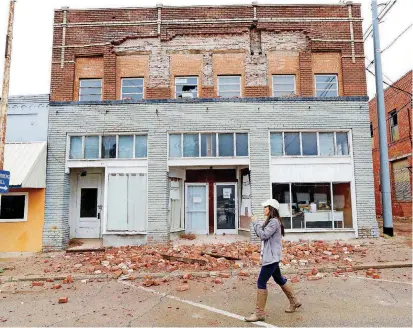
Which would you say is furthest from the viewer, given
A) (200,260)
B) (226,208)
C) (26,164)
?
(226,208)

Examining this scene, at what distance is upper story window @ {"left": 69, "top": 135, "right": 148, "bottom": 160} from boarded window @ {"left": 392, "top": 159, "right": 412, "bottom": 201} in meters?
15.6

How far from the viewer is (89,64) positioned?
13758 millimetres

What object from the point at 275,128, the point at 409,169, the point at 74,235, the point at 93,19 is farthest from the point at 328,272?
the point at 409,169

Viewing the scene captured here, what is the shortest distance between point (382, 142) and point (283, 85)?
15.0ft

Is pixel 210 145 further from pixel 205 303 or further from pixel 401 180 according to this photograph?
pixel 401 180

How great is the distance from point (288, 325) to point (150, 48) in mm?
11681

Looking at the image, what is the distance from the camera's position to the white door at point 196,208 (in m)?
14.3

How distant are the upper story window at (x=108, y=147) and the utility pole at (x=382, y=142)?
939 centimetres

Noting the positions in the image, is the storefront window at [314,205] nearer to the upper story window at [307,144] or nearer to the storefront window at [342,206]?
the storefront window at [342,206]

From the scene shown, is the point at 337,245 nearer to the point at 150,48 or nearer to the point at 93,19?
the point at 150,48

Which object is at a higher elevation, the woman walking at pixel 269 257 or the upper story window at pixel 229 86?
the upper story window at pixel 229 86

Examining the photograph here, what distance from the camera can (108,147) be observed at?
13164 millimetres

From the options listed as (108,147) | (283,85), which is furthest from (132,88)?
(283,85)

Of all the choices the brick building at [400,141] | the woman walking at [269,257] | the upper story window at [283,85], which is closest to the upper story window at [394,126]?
the brick building at [400,141]
